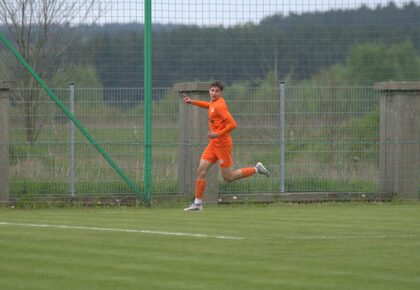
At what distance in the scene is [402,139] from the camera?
20.8 metres

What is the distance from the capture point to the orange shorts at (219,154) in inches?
717

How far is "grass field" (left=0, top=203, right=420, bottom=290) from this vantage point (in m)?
9.40

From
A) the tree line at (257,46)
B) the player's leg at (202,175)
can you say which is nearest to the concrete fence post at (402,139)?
the tree line at (257,46)

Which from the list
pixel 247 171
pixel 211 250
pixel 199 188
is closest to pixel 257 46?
pixel 247 171

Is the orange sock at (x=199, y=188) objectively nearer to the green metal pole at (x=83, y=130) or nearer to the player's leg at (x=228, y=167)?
the player's leg at (x=228, y=167)

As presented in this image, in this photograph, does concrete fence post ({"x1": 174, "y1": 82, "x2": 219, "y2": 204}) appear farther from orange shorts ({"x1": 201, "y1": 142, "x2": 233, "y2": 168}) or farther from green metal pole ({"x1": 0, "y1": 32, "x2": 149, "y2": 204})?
orange shorts ({"x1": 201, "y1": 142, "x2": 233, "y2": 168})

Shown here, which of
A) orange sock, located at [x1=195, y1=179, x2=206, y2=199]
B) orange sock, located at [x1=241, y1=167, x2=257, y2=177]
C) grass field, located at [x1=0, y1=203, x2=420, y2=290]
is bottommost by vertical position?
grass field, located at [x1=0, y1=203, x2=420, y2=290]

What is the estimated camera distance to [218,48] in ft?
71.0

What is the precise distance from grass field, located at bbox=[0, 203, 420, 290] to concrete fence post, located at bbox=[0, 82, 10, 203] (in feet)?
6.81

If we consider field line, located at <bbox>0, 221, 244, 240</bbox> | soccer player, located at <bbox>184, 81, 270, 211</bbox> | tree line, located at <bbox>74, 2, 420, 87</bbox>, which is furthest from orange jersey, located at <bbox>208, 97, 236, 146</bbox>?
field line, located at <bbox>0, 221, 244, 240</bbox>

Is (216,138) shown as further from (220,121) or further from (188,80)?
(188,80)

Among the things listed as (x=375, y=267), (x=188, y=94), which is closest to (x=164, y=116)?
(x=188, y=94)

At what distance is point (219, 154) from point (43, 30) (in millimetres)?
5050

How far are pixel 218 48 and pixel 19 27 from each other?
13.2ft
